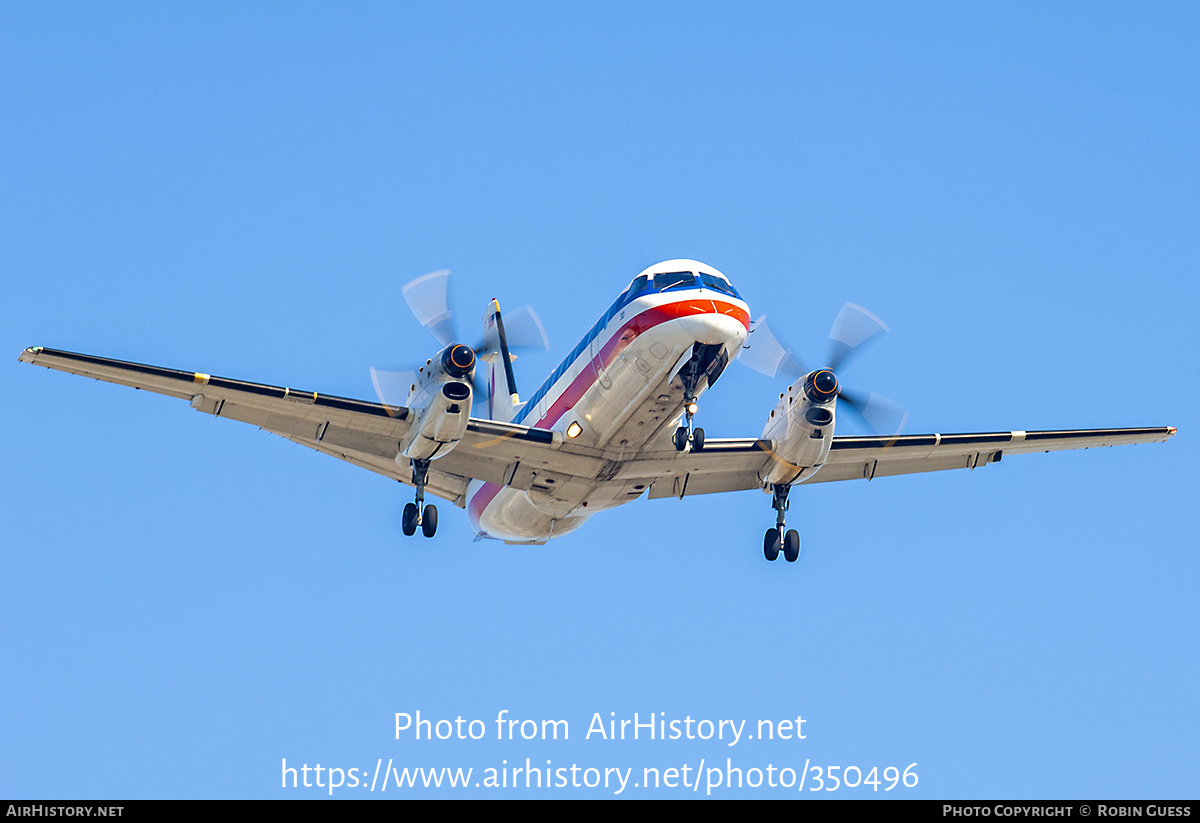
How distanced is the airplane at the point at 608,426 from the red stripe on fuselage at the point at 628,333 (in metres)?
0.04

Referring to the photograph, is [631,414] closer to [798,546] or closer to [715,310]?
[715,310]

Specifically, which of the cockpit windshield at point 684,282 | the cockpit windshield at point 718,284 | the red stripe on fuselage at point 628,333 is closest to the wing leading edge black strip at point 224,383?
the red stripe on fuselage at point 628,333

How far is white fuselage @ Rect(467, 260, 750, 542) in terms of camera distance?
915 inches

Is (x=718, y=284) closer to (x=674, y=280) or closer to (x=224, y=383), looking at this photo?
(x=674, y=280)

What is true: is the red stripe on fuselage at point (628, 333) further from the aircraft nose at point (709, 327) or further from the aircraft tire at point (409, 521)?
the aircraft tire at point (409, 521)

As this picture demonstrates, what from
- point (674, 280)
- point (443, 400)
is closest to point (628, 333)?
point (674, 280)

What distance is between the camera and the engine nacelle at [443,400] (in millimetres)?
24016

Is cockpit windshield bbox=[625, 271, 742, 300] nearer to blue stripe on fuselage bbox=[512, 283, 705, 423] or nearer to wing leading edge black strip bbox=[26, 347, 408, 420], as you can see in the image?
blue stripe on fuselage bbox=[512, 283, 705, 423]

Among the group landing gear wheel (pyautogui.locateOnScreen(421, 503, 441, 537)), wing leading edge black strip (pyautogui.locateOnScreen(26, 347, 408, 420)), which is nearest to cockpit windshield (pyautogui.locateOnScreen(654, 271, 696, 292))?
wing leading edge black strip (pyautogui.locateOnScreen(26, 347, 408, 420))

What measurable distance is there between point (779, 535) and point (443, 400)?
317 inches

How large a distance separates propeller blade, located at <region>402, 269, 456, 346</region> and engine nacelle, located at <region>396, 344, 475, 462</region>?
84.9 inches

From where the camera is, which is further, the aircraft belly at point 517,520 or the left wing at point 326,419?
the aircraft belly at point 517,520
